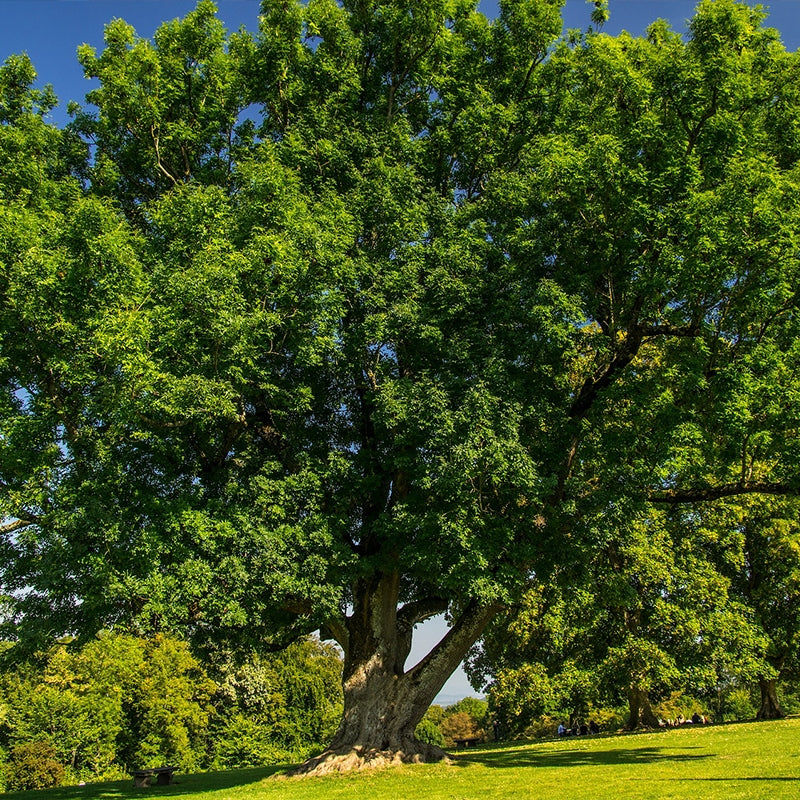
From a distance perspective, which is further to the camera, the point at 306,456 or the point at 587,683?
the point at 587,683

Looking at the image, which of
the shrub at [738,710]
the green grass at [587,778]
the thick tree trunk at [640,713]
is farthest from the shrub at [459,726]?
the green grass at [587,778]

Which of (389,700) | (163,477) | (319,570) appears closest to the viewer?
(319,570)

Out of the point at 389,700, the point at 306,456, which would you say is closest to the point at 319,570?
the point at 306,456

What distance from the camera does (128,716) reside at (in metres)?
39.6

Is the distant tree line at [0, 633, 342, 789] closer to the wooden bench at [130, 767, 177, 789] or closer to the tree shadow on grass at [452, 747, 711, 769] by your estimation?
the wooden bench at [130, 767, 177, 789]

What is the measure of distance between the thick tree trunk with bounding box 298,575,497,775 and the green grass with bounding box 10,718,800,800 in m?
0.91

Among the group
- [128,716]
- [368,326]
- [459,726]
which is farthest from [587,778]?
[459,726]

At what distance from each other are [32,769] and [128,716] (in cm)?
741

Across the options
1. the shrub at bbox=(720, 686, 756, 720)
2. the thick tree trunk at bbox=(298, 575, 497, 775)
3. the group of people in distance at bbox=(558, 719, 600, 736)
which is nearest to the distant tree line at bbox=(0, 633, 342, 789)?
the group of people in distance at bbox=(558, 719, 600, 736)

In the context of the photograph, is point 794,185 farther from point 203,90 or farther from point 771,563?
point 771,563

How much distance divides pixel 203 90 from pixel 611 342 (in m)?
12.8

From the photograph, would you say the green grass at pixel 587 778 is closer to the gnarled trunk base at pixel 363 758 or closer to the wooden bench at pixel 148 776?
the gnarled trunk base at pixel 363 758

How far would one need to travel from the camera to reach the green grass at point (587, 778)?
1011 centimetres

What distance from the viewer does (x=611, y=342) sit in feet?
53.1
